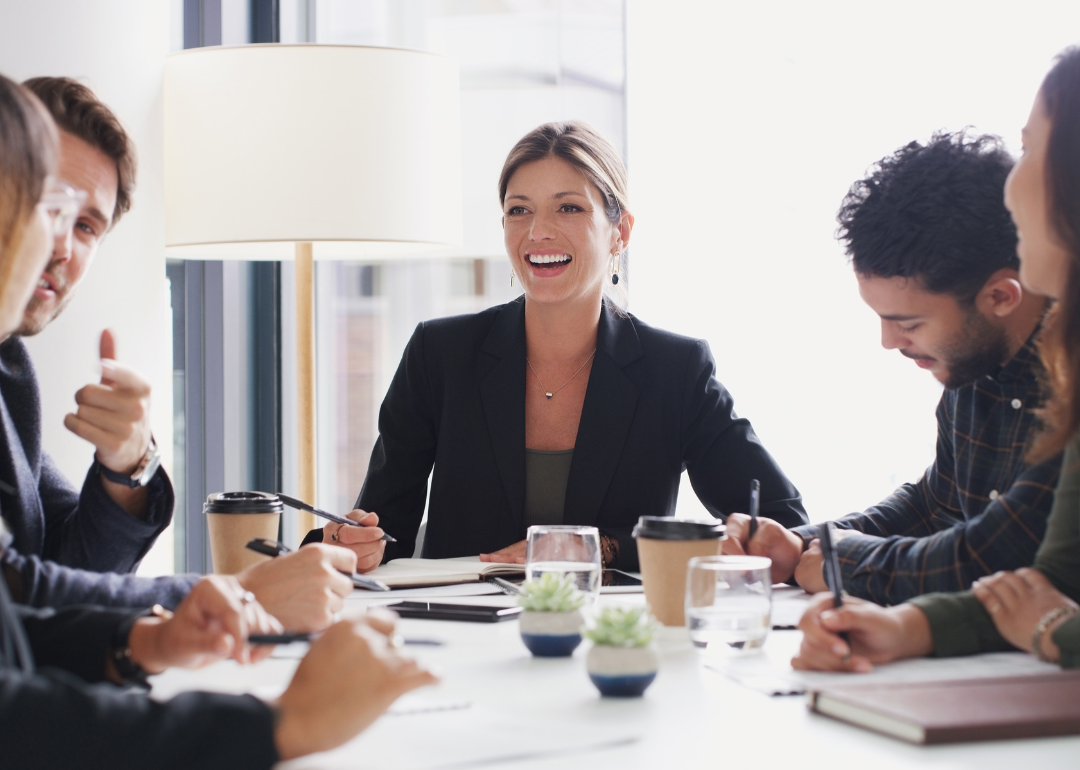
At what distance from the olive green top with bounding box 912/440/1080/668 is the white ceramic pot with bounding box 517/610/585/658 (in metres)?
0.39

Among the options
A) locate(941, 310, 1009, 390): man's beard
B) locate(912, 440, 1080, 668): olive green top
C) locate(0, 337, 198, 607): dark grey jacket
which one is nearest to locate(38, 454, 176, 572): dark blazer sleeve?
locate(0, 337, 198, 607): dark grey jacket

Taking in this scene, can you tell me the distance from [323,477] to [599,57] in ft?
5.55

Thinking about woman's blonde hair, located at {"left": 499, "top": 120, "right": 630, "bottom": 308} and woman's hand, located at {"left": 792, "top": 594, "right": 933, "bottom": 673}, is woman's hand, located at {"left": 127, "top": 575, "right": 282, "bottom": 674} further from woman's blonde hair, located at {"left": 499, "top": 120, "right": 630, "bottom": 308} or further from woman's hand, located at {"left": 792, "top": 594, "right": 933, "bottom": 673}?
woman's blonde hair, located at {"left": 499, "top": 120, "right": 630, "bottom": 308}

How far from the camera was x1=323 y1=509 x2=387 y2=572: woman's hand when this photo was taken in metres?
1.80

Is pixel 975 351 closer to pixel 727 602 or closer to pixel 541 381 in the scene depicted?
pixel 727 602

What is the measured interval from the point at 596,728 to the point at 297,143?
73.0 inches

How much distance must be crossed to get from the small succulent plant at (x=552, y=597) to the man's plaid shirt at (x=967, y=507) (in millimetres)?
513

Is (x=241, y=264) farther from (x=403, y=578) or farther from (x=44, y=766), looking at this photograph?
(x=44, y=766)

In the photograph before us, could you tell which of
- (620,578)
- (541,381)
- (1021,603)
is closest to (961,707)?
(1021,603)

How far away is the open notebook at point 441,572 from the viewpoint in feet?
5.57

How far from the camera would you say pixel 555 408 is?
2.36 metres

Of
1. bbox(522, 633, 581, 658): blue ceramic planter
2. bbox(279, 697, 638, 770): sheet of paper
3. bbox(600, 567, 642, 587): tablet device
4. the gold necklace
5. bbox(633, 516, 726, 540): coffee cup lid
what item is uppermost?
the gold necklace

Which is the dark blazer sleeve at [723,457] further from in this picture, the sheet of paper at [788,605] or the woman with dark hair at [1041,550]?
the woman with dark hair at [1041,550]

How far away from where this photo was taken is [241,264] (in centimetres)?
345
